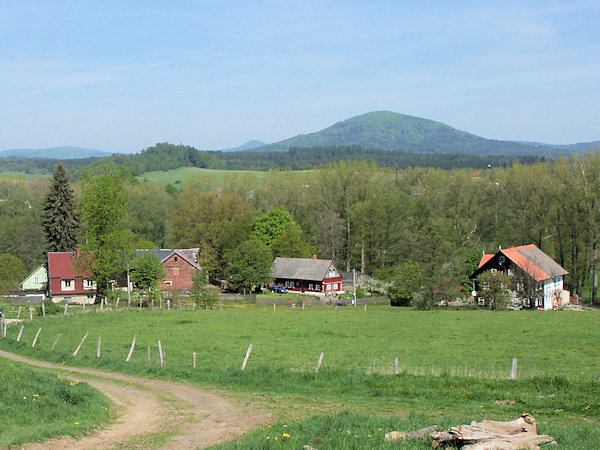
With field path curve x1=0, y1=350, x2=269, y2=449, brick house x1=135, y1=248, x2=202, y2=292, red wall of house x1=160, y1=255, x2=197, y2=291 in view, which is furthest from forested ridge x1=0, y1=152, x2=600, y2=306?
field path curve x1=0, y1=350, x2=269, y2=449

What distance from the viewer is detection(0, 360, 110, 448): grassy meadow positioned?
13.1 metres

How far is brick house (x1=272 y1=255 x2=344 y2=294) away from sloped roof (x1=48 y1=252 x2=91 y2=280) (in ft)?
85.0


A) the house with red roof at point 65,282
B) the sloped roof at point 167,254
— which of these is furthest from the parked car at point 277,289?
the house with red roof at point 65,282

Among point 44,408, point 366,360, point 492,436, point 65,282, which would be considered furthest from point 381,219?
point 492,436

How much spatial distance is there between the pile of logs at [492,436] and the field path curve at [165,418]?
16.9 ft

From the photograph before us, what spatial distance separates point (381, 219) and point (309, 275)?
14912mm

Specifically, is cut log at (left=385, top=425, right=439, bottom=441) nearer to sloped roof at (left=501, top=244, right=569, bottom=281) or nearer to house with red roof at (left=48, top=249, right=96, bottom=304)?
sloped roof at (left=501, top=244, right=569, bottom=281)

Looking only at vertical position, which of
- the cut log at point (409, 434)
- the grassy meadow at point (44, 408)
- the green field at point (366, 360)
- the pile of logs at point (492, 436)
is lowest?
the green field at point (366, 360)

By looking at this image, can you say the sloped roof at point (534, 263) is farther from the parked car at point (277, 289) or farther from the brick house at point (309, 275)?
the parked car at point (277, 289)

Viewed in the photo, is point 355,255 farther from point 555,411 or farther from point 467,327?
point 555,411

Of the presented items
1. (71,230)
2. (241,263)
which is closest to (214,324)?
(241,263)

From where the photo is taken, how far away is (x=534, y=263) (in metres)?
62.7

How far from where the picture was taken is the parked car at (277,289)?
7700cm

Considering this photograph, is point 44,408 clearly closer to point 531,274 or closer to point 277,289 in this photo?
point 531,274
